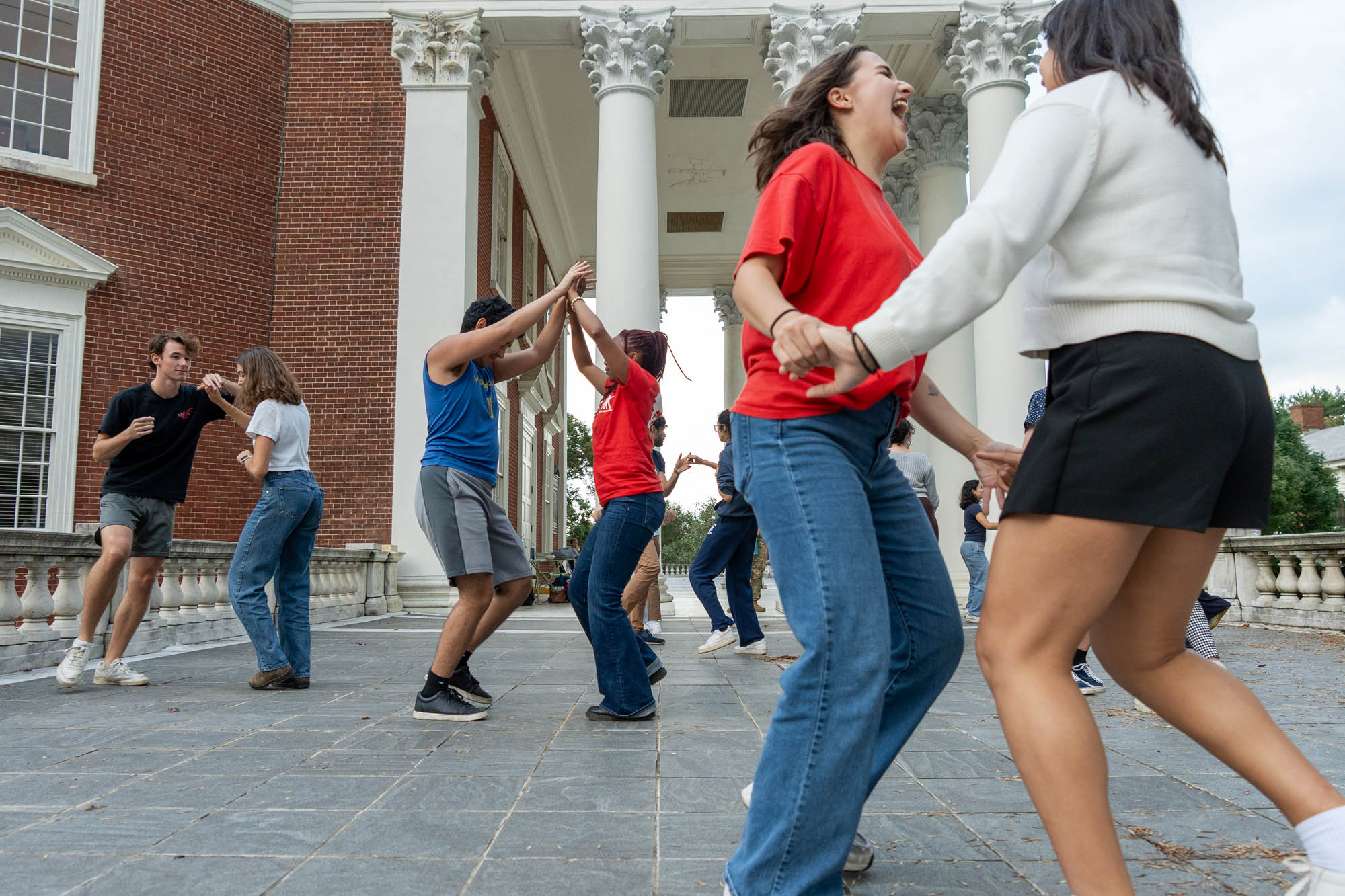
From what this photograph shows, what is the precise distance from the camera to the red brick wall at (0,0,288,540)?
12.8 meters

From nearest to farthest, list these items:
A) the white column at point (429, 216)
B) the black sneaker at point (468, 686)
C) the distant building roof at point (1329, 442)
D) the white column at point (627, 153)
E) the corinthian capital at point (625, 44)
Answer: the black sneaker at point (468, 686), the white column at point (429, 216), the white column at point (627, 153), the corinthian capital at point (625, 44), the distant building roof at point (1329, 442)

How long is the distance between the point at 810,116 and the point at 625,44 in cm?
1349

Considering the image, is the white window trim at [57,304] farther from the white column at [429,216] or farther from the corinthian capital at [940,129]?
the corinthian capital at [940,129]

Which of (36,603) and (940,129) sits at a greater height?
(940,129)

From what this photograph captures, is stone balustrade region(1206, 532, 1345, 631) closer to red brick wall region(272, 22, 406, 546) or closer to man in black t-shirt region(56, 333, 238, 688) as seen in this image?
man in black t-shirt region(56, 333, 238, 688)

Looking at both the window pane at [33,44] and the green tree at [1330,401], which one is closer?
the window pane at [33,44]

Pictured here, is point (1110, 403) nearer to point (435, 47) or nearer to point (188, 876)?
point (188, 876)

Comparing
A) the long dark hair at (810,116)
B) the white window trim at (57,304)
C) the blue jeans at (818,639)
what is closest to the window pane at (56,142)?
the white window trim at (57,304)

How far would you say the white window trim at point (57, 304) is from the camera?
12.1m

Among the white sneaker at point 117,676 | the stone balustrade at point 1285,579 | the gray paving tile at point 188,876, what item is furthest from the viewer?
the stone balustrade at point 1285,579

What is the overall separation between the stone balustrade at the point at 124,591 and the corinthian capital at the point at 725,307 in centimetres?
1642

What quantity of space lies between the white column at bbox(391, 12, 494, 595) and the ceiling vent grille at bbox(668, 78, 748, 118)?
552cm


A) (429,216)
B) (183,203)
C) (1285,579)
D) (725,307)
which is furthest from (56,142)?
(725,307)

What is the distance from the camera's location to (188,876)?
240cm
